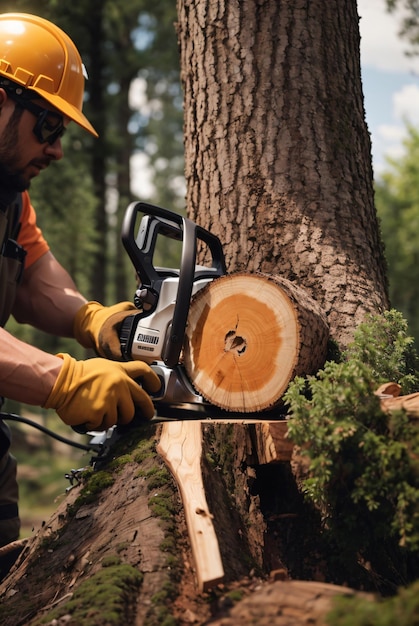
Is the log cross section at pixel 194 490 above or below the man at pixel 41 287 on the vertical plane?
below

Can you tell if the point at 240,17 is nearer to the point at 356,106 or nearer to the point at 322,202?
the point at 356,106

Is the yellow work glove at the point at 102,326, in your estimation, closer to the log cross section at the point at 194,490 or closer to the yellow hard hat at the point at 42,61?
the log cross section at the point at 194,490

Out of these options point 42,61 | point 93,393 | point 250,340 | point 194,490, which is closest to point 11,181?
point 42,61

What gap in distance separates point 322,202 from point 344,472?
1.76 metres

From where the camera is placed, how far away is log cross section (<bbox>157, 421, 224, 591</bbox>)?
2109 mm

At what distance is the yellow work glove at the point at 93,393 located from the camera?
2.89 meters

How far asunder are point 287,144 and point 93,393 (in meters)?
1.85

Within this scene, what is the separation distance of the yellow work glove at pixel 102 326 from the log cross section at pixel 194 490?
0.63 m

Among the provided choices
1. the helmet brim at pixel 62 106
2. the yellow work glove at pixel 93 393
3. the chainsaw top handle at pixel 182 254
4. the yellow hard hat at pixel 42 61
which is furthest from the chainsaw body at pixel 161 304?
the yellow hard hat at pixel 42 61

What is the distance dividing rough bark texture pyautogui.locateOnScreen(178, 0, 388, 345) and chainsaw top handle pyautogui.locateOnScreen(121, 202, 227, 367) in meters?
0.36

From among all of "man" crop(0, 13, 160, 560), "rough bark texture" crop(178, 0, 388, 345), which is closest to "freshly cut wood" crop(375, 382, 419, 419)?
"rough bark texture" crop(178, 0, 388, 345)

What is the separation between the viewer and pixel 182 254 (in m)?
3.03

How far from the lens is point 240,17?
3.79 m

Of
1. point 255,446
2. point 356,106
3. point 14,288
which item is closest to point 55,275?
point 14,288
